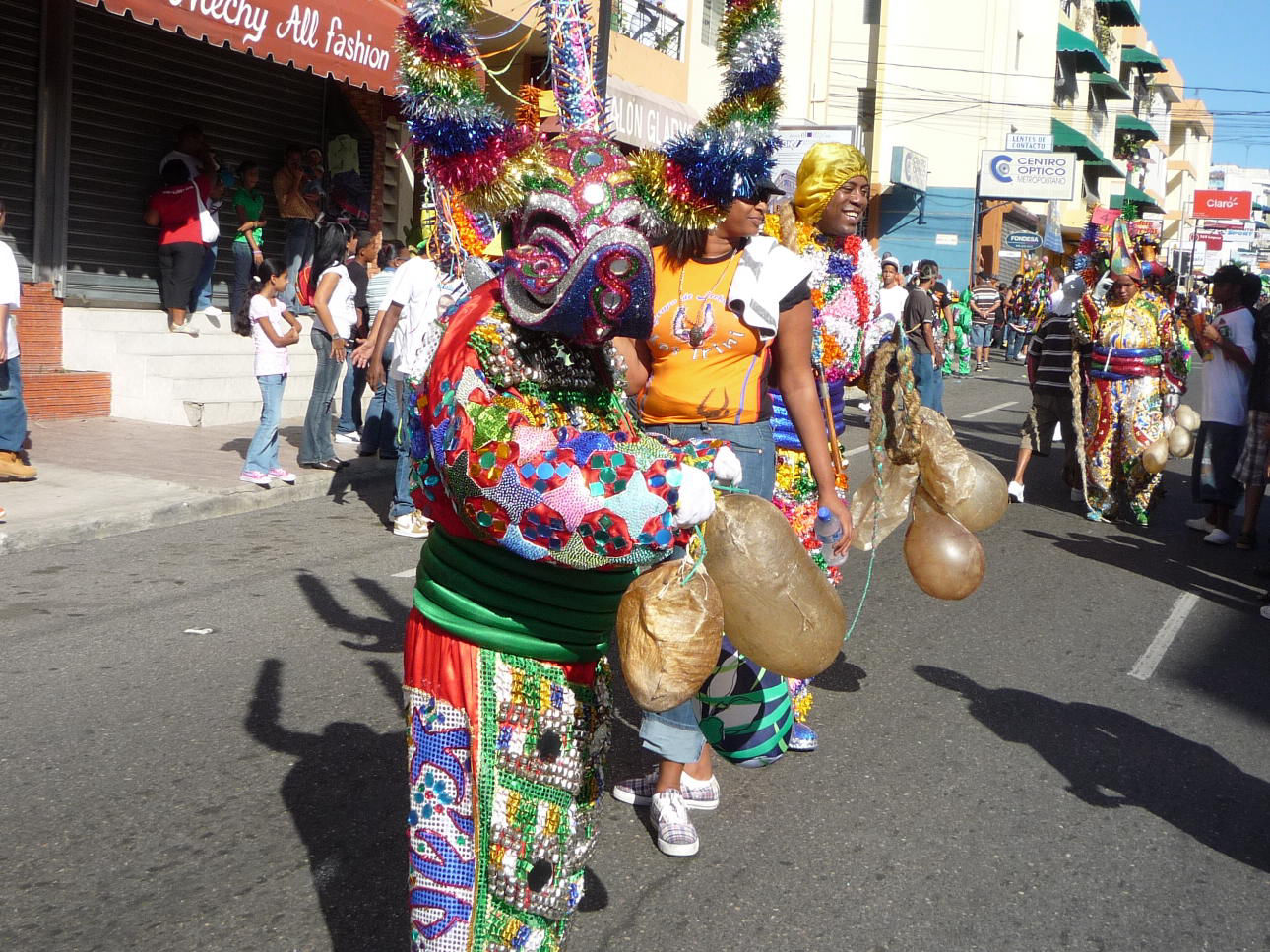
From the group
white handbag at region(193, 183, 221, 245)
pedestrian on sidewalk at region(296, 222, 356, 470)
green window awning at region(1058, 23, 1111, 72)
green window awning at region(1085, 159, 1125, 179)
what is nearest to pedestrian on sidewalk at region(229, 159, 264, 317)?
white handbag at region(193, 183, 221, 245)

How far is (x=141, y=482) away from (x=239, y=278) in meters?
5.56

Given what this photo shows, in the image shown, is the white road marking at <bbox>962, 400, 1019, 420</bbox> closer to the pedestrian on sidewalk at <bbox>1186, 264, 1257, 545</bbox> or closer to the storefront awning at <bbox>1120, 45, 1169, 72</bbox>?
the pedestrian on sidewalk at <bbox>1186, 264, 1257, 545</bbox>

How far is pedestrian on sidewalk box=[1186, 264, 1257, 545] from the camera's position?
30.7 feet

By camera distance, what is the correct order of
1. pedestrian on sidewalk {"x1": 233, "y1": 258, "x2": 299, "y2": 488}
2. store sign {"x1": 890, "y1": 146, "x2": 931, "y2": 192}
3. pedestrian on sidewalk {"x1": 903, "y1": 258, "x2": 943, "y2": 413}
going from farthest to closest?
store sign {"x1": 890, "y1": 146, "x2": 931, "y2": 192}
pedestrian on sidewalk {"x1": 903, "y1": 258, "x2": 943, "y2": 413}
pedestrian on sidewalk {"x1": 233, "y1": 258, "x2": 299, "y2": 488}

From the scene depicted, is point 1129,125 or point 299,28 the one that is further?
point 1129,125

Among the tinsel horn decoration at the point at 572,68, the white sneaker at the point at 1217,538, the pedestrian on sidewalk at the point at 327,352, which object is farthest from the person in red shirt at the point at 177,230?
the tinsel horn decoration at the point at 572,68

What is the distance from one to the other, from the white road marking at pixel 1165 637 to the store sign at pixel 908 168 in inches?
1147

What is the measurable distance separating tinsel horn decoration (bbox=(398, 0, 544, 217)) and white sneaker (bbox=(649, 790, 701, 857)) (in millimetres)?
2120

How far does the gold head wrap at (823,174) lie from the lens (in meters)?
4.47

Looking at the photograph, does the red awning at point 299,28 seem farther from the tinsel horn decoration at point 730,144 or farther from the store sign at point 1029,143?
the store sign at point 1029,143

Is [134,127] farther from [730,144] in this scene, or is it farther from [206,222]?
[730,144]

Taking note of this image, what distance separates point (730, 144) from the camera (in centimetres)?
245

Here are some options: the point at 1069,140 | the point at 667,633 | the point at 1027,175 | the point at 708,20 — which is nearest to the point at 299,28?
the point at 667,633

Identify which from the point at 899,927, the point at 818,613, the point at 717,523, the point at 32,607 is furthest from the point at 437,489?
the point at 32,607
